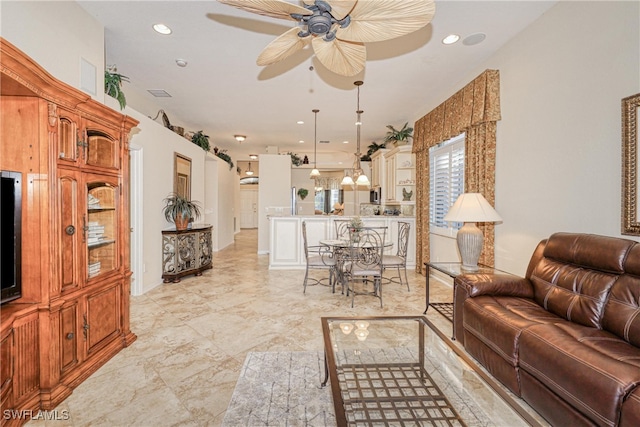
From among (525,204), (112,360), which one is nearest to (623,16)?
(525,204)

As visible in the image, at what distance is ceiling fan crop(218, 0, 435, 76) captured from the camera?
1.65 m

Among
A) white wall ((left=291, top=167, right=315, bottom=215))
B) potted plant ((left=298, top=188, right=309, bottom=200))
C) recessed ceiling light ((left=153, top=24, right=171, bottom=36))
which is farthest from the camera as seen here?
white wall ((left=291, top=167, right=315, bottom=215))

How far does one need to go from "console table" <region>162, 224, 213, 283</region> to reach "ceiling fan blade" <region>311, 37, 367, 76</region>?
148 inches

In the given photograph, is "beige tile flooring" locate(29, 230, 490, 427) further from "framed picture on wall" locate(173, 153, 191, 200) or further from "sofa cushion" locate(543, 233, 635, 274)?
"framed picture on wall" locate(173, 153, 191, 200)

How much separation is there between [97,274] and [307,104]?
163 inches

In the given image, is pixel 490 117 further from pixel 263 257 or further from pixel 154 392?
pixel 263 257

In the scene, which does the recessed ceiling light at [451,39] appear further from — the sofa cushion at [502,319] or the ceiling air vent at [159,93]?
the ceiling air vent at [159,93]

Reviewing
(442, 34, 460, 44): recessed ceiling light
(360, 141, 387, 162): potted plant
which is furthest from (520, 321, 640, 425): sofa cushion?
(360, 141, 387, 162): potted plant

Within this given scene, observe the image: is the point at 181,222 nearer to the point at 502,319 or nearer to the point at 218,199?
the point at 218,199

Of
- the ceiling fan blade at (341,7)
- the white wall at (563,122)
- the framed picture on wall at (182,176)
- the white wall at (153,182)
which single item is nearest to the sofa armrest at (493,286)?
the white wall at (563,122)

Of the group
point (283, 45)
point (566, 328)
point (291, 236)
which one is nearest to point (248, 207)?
Result: point (291, 236)

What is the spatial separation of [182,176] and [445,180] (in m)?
4.78

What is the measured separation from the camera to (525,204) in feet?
10.1

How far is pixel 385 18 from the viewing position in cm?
176
